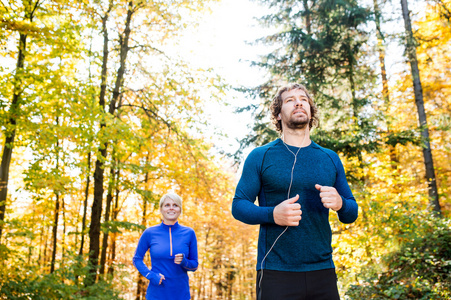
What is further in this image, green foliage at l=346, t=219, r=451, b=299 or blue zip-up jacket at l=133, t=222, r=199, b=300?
green foliage at l=346, t=219, r=451, b=299

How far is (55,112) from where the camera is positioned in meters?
8.85

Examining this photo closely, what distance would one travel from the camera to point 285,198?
2096mm

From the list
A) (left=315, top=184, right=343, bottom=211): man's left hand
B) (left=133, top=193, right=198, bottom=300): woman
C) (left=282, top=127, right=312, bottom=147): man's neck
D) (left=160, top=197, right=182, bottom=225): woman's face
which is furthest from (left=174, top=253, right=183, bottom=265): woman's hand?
(left=315, top=184, right=343, bottom=211): man's left hand

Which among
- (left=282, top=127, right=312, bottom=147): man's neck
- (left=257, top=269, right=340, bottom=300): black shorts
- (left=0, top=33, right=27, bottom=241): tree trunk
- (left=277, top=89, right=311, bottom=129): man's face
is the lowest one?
(left=257, top=269, right=340, bottom=300): black shorts

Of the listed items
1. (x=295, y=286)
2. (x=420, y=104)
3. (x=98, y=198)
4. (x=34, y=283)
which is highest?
(x=420, y=104)

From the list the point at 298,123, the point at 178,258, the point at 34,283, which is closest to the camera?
the point at 298,123

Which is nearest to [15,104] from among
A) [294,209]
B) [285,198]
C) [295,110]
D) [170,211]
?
[170,211]

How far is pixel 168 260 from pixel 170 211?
527 mm

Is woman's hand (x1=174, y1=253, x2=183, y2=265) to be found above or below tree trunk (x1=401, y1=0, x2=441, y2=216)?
below

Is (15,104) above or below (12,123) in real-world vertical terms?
above

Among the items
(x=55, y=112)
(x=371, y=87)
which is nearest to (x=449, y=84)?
(x=371, y=87)

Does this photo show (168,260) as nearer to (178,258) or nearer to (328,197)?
(178,258)

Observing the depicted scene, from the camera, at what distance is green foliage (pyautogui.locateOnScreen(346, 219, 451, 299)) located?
627 cm

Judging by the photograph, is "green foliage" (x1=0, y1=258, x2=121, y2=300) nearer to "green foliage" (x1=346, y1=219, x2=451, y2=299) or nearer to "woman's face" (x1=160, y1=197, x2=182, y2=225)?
"woman's face" (x1=160, y1=197, x2=182, y2=225)
